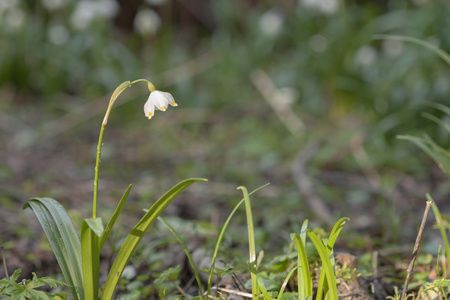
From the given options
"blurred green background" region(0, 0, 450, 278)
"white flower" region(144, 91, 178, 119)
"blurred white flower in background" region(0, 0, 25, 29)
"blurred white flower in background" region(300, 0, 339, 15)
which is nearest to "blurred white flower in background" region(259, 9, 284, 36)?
"blurred green background" region(0, 0, 450, 278)

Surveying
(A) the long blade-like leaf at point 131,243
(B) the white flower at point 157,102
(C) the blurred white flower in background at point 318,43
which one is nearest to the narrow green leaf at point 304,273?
(A) the long blade-like leaf at point 131,243

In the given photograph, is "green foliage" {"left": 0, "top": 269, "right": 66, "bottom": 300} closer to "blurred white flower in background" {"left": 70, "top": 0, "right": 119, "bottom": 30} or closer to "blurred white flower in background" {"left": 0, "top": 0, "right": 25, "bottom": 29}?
"blurred white flower in background" {"left": 70, "top": 0, "right": 119, "bottom": 30}

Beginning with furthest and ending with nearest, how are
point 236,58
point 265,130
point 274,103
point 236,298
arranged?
point 236,58 → point 274,103 → point 265,130 → point 236,298

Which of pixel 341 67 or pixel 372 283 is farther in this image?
pixel 341 67

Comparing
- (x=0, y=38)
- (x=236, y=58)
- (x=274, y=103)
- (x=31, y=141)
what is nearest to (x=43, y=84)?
(x=0, y=38)

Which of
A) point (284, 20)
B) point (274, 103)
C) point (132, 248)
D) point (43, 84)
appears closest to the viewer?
point (132, 248)

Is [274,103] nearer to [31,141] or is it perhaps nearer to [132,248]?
[31,141]

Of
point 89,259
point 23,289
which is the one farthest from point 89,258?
point 23,289

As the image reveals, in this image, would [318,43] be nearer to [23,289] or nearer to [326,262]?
[326,262]
